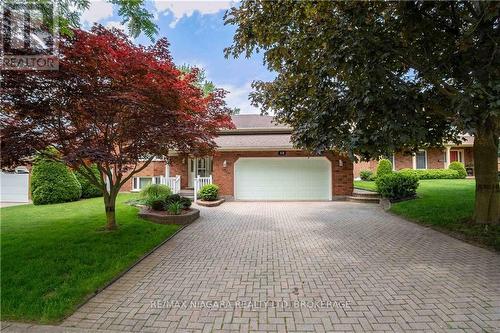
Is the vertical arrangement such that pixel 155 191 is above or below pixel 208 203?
above

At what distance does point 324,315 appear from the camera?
3.25 m

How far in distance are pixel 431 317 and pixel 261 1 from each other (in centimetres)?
576

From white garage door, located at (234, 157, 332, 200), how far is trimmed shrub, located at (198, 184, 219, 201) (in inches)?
63.9

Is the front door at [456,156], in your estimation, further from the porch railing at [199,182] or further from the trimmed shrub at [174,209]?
the trimmed shrub at [174,209]

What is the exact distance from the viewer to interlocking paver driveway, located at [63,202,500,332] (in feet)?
10.3

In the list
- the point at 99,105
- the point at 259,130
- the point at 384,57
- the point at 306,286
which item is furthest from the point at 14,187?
the point at 384,57

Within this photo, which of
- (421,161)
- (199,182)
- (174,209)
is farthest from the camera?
(421,161)

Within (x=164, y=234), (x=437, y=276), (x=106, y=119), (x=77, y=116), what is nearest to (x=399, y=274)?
(x=437, y=276)

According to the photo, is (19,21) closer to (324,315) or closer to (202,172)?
(324,315)

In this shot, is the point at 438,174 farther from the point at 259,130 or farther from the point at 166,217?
the point at 166,217

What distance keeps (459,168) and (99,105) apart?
2463 centimetres
